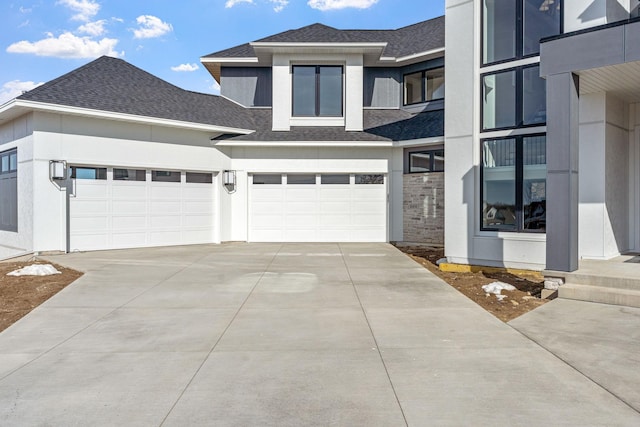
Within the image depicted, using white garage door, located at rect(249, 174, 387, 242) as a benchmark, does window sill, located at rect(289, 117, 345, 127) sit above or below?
above

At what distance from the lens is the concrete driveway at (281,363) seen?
3666mm

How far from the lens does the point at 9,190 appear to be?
14172mm

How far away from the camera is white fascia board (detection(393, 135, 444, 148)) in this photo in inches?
572

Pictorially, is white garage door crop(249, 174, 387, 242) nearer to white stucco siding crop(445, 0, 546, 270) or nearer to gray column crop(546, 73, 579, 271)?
white stucco siding crop(445, 0, 546, 270)

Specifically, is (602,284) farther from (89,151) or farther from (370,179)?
(89,151)

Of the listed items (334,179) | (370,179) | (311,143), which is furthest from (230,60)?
(370,179)

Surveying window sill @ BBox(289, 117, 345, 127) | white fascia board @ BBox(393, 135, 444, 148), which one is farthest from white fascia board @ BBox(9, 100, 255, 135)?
white fascia board @ BBox(393, 135, 444, 148)

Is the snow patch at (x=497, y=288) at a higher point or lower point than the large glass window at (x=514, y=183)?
lower

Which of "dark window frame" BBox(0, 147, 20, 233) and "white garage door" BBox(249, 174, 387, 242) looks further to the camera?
"white garage door" BBox(249, 174, 387, 242)

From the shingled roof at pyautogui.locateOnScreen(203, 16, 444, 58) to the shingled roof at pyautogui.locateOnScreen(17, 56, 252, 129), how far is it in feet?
9.02

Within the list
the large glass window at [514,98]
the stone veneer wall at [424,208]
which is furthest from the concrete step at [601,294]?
the stone veneer wall at [424,208]

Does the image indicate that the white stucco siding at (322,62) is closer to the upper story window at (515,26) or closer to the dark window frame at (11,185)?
the upper story window at (515,26)

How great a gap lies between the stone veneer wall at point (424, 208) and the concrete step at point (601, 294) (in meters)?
7.73

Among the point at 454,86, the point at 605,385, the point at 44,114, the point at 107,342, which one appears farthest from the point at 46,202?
the point at 605,385
